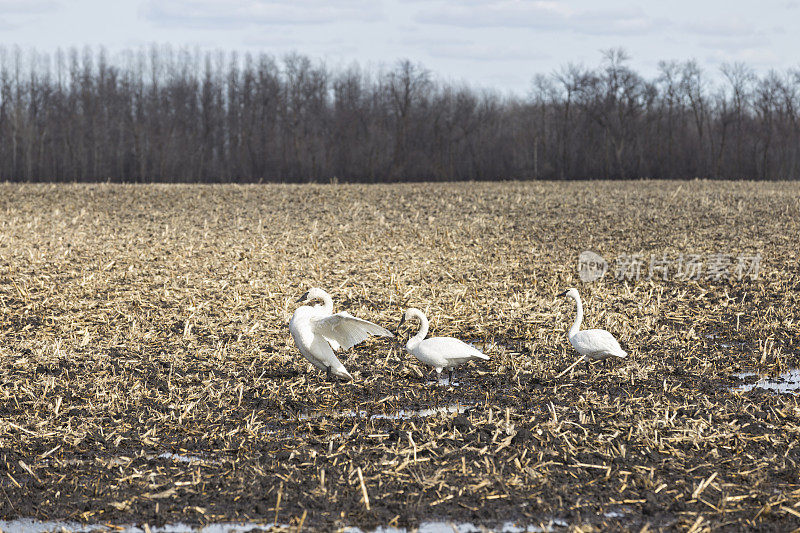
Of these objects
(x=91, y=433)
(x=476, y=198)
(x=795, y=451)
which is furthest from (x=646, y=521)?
(x=476, y=198)

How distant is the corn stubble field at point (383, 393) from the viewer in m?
5.11

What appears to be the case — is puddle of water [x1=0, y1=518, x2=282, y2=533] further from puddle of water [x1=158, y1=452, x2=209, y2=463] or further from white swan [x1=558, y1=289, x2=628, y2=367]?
white swan [x1=558, y1=289, x2=628, y2=367]

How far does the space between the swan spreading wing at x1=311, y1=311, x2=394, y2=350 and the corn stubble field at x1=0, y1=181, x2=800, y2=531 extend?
1.44 feet

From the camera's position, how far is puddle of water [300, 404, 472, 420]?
6.87 m

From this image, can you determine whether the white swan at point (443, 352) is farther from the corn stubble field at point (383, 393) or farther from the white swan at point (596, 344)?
the white swan at point (596, 344)

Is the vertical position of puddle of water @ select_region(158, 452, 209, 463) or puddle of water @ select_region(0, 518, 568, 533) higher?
puddle of water @ select_region(158, 452, 209, 463)

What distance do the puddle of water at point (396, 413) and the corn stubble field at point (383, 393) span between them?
45 millimetres

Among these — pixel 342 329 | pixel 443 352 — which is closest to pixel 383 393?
pixel 443 352

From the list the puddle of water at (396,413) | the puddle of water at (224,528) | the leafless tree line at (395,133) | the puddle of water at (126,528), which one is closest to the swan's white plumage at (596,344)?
the puddle of water at (396,413)

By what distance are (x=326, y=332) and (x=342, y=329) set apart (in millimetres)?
176

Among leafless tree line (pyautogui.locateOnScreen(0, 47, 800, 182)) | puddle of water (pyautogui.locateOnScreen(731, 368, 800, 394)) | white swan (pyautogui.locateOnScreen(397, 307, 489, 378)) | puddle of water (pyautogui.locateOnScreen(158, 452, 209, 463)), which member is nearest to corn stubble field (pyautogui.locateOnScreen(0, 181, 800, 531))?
puddle of water (pyautogui.locateOnScreen(158, 452, 209, 463))

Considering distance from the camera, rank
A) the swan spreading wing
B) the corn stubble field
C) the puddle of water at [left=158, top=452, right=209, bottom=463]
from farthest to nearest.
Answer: the swan spreading wing → the puddle of water at [left=158, top=452, right=209, bottom=463] → the corn stubble field

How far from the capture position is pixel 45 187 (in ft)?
87.6

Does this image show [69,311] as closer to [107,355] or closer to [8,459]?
[107,355]
